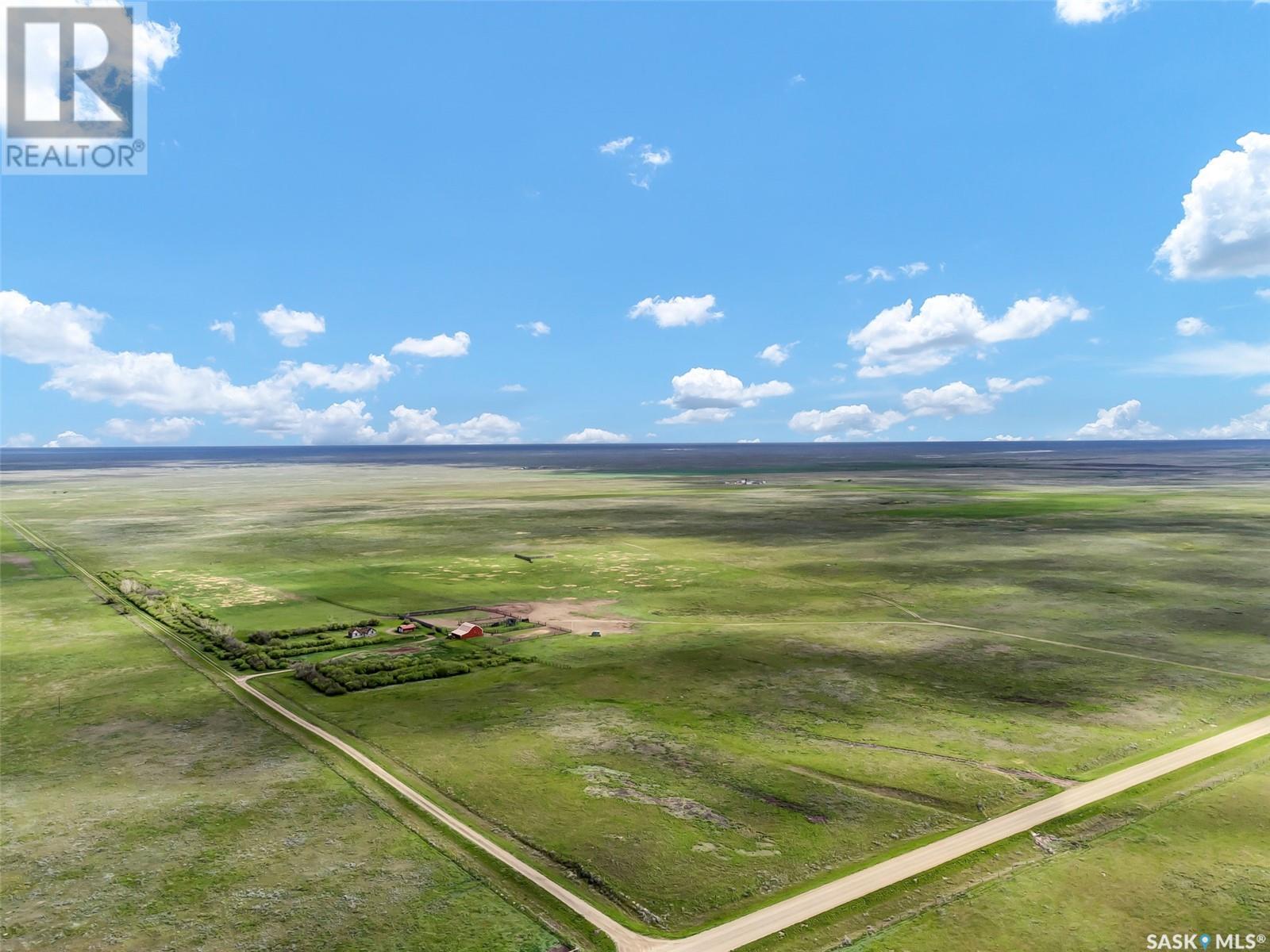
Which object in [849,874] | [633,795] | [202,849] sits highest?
[633,795]

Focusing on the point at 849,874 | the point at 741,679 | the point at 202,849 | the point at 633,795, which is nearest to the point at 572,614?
the point at 741,679

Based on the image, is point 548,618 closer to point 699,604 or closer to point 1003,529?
point 699,604

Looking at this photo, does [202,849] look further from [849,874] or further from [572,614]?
[572,614]

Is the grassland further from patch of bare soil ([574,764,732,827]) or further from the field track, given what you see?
patch of bare soil ([574,764,732,827])

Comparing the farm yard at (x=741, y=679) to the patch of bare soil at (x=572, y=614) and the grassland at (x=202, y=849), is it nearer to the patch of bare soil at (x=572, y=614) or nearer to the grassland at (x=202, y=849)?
the patch of bare soil at (x=572, y=614)

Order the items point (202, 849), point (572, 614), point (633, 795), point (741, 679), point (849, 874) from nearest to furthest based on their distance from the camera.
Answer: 1. point (849, 874)
2. point (202, 849)
3. point (633, 795)
4. point (741, 679)
5. point (572, 614)

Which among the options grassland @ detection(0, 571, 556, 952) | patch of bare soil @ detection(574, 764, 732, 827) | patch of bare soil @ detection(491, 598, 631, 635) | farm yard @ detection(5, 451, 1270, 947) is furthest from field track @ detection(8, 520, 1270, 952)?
patch of bare soil @ detection(491, 598, 631, 635)

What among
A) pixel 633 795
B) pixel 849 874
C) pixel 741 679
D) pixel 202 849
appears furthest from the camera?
pixel 741 679
